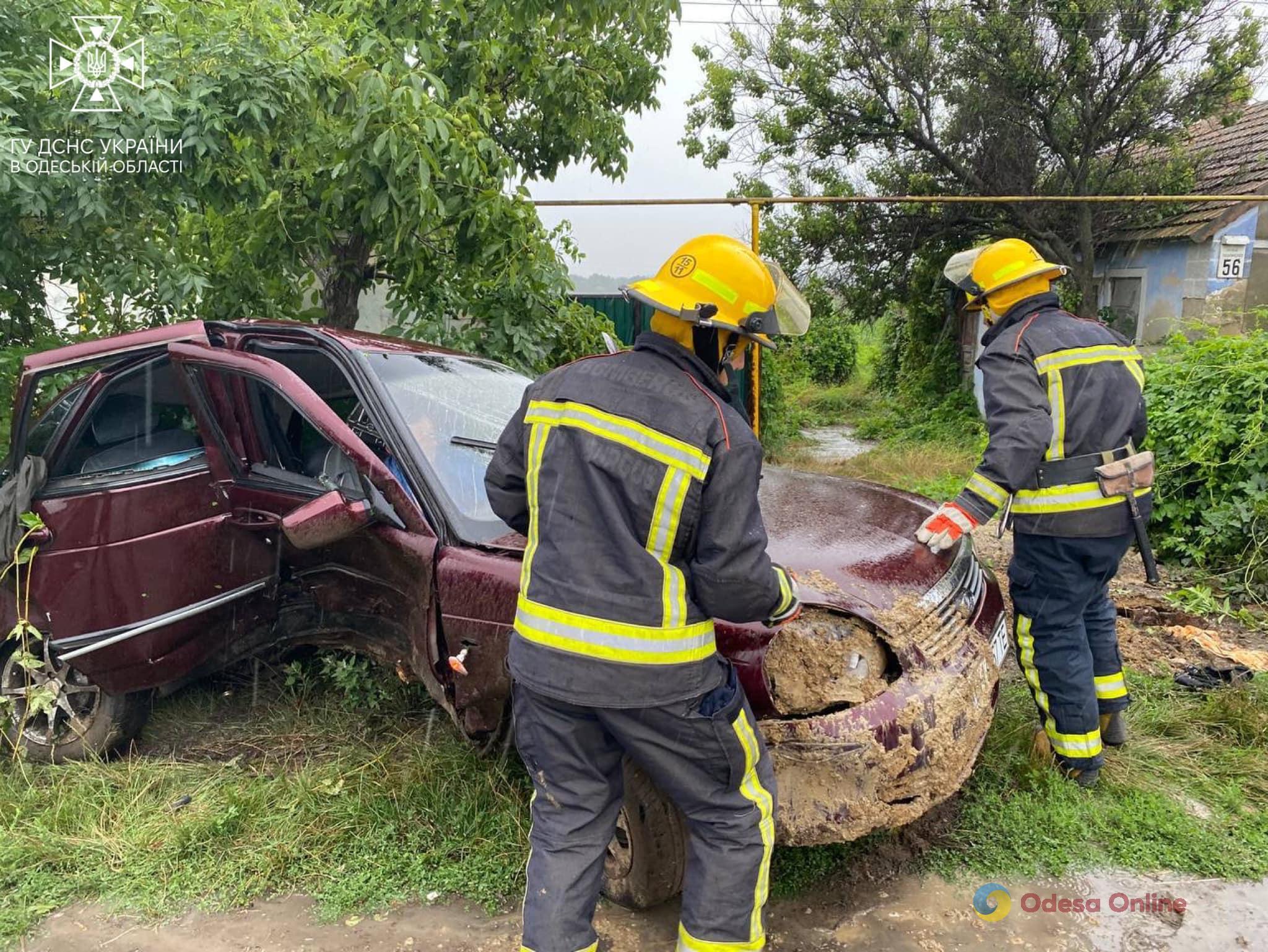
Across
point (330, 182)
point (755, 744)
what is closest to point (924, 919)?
point (755, 744)

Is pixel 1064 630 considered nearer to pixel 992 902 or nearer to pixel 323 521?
pixel 992 902

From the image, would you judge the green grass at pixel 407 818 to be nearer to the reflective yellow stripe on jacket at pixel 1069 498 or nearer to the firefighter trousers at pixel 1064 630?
the firefighter trousers at pixel 1064 630

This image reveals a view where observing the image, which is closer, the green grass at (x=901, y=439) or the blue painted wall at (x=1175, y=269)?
the green grass at (x=901, y=439)

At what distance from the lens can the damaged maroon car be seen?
228 cm

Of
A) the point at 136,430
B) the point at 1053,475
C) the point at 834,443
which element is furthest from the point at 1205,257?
the point at 136,430

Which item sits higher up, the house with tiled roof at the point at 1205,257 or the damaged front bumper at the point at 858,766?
the house with tiled roof at the point at 1205,257

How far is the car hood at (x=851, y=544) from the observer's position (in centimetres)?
244

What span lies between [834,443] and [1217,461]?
631 cm

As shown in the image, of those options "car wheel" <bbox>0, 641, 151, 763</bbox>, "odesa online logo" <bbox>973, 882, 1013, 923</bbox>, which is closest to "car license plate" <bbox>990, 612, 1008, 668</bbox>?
"odesa online logo" <bbox>973, 882, 1013, 923</bbox>

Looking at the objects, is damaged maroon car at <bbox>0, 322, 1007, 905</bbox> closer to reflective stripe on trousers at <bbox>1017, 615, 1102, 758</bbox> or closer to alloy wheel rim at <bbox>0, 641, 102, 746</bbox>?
alloy wheel rim at <bbox>0, 641, 102, 746</bbox>

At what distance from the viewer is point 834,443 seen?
37.1 ft

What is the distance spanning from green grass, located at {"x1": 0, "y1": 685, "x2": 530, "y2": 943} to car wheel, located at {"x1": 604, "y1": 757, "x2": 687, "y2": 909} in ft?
1.37

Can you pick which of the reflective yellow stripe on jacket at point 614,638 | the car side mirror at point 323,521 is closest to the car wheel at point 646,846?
the reflective yellow stripe on jacket at point 614,638

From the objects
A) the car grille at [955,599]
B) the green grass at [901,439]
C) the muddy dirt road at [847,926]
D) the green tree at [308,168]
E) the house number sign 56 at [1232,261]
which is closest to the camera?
the muddy dirt road at [847,926]
